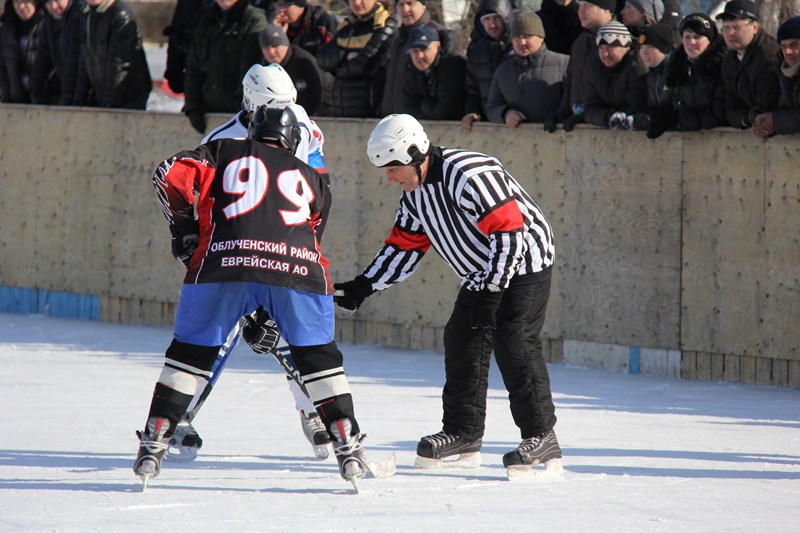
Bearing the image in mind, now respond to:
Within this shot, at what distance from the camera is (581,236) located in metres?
9.23

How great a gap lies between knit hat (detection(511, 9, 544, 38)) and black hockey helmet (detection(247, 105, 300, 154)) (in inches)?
158

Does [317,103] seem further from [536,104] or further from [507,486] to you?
[507,486]

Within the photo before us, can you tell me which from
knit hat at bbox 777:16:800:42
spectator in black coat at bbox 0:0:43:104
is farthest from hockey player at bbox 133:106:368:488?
spectator in black coat at bbox 0:0:43:104

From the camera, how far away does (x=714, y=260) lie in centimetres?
862

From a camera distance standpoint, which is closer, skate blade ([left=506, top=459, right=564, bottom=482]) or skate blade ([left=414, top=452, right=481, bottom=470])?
skate blade ([left=506, top=459, right=564, bottom=482])

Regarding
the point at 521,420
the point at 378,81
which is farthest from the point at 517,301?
the point at 378,81

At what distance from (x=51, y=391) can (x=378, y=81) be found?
3776mm

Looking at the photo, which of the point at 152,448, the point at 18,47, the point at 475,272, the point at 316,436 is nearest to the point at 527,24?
the point at 475,272

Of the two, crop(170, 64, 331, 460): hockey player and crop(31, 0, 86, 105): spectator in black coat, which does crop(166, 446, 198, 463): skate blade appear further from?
crop(31, 0, 86, 105): spectator in black coat

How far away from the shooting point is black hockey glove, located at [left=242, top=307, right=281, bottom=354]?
583 cm

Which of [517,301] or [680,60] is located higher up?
[680,60]

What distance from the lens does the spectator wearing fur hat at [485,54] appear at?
380 inches

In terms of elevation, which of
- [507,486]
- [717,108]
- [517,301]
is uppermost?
[717,108]

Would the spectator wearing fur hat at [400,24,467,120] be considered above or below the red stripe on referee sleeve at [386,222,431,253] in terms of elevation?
above
